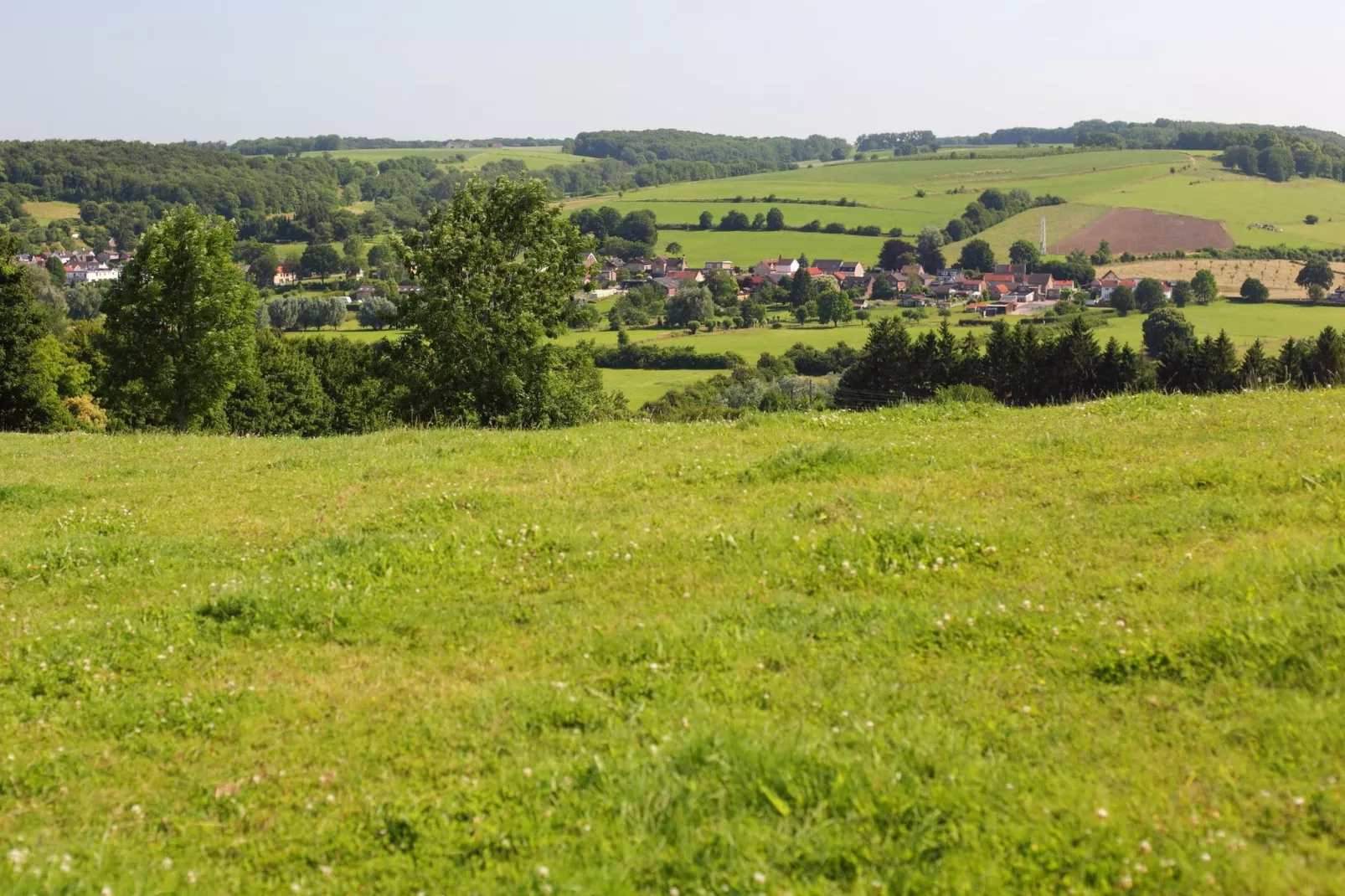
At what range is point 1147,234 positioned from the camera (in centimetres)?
14875

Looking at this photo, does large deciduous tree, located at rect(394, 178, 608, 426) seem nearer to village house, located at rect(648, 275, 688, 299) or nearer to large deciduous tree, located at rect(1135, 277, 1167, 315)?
large deciduous tree, located at rect(1135, 277, 1167, 315)

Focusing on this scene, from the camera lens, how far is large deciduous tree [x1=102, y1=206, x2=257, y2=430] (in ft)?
128

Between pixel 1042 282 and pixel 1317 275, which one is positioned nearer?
pixel 1317 275

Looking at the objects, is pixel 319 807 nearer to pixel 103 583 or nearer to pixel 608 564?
pixel 608 564

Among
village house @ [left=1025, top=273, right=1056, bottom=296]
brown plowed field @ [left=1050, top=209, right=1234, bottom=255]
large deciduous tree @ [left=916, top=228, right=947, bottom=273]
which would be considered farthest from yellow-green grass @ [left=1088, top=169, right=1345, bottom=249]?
large deciduous tree @ [left=916, top=228, right=947, bottom=273]

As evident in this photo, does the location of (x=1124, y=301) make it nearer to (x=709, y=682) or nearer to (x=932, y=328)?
(x=932, y=328)

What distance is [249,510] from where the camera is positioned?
13.9 m

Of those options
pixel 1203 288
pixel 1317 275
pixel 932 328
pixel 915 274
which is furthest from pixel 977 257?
pixel 932 328

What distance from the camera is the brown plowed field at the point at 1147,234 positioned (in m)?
144

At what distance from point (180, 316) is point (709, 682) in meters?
37.7

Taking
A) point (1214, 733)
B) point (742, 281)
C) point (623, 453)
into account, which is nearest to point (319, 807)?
point (1214, 733)

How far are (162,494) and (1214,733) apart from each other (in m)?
13.9

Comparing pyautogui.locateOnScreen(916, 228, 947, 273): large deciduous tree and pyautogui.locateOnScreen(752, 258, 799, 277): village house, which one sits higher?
pyautogui.locateOnScreen(916, 228, 947, 273): large deciduous tree

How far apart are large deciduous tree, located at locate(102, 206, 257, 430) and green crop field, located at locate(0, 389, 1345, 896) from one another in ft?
89.8
